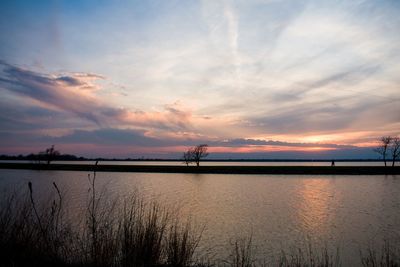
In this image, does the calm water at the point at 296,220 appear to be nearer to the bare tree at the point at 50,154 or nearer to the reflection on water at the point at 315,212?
the reflection on water at the point at 315,212

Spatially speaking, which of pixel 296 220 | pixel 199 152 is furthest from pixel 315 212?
pixel 199 152

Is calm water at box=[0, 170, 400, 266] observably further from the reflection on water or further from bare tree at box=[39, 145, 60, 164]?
bare tree at box=[39, 145, 60, 164]

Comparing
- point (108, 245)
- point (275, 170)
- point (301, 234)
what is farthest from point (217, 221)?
point (275, 170)

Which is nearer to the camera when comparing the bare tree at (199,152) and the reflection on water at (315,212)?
the reflection on water at (315,212)

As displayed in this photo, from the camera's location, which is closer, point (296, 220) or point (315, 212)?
point (296, 220)

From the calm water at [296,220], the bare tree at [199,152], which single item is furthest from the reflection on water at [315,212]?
the bare tree at [199,152]

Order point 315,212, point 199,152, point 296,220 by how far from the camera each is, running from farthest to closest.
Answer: point 199,152, point 315,212, point 296,220

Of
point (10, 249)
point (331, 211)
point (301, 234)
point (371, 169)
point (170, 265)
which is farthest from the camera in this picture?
point (371, 169)

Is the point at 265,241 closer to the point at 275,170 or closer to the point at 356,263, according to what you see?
the point at 356,263

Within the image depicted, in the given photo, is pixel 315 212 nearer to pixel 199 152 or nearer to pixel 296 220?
pixel 296 220

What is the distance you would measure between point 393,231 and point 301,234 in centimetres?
515

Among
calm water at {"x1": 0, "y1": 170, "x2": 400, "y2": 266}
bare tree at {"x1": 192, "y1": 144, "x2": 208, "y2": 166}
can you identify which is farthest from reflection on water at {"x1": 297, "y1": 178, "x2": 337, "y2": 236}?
bare tree at {"x1": 192, "y1": 144, "x2": 208, "y2": 166}

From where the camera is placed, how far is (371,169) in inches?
2835

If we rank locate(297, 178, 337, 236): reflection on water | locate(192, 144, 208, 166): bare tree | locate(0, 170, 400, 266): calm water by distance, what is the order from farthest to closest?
locate(192, 144, 208, 166): bare tree, locate(297, 178, 337, 236): reflection on water, locate(0, 170, 400, 266): calm water
